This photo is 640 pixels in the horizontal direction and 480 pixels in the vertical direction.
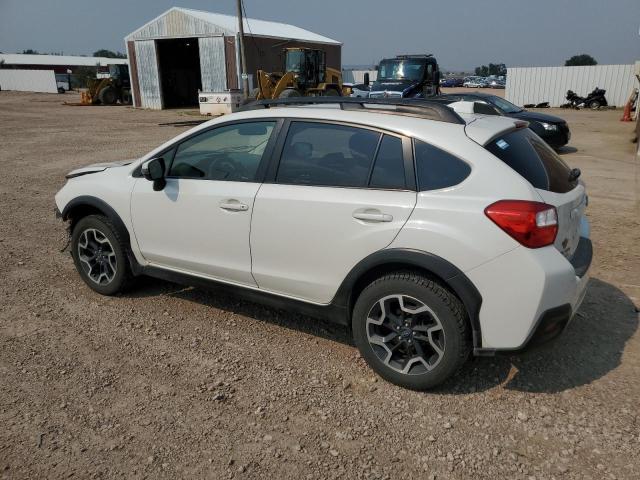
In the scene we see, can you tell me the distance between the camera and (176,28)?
96.9 ft

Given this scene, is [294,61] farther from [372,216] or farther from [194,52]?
[372,216]

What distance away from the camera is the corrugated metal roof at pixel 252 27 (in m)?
28.8

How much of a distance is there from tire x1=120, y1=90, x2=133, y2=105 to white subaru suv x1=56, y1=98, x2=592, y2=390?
115 feet

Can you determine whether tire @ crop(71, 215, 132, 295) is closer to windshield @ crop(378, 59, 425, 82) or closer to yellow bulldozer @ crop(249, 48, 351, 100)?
windshield @ crop(378, 59, 425, 82)

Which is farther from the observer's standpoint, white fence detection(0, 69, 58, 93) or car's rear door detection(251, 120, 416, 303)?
white fence detection(0, 69, 58, 93)

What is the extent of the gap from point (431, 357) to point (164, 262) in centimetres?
221

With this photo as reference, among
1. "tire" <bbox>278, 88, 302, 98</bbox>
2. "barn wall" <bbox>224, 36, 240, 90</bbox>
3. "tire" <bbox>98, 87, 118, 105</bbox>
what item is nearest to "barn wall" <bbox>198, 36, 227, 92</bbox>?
"barn wall" <bbox>224, 36, 240, 90</bbox>

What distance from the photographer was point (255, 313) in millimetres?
4168

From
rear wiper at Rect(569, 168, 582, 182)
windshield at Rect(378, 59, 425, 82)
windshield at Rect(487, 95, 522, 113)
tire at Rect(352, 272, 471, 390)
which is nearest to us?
tire at Rect(352, 272, 471, 390)

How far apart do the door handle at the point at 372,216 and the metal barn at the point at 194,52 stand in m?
24.9

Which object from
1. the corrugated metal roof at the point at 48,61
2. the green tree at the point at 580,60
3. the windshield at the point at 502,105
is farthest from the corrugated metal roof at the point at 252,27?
the green tree at the point at 580,60

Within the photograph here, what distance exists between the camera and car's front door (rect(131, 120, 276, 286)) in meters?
3.54

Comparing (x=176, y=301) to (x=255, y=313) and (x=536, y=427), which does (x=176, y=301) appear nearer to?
(x=255, y=313)

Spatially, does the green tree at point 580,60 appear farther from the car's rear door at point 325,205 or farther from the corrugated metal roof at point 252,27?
the car's rear door at point 325,205
